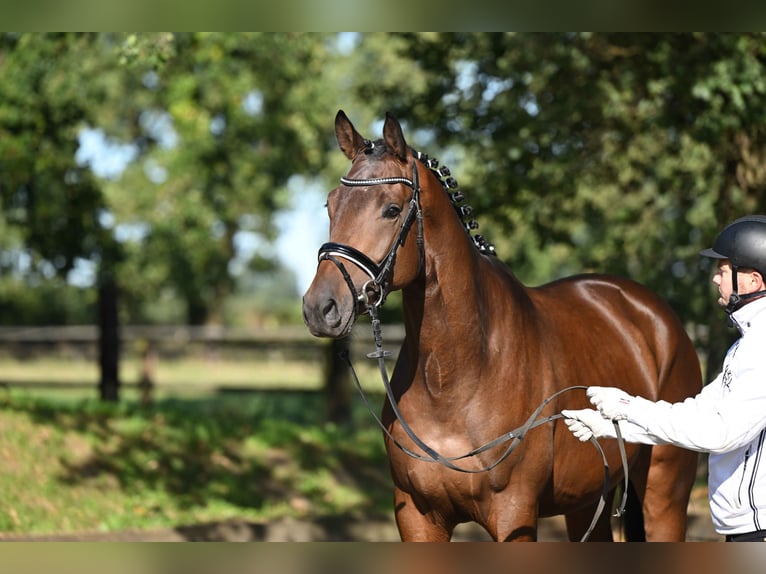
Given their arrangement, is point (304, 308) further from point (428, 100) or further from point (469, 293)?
point (428, 100)

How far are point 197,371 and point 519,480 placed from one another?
21964 mm

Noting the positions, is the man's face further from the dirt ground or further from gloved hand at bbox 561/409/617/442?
the dirt ground

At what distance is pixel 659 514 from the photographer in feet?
16.6

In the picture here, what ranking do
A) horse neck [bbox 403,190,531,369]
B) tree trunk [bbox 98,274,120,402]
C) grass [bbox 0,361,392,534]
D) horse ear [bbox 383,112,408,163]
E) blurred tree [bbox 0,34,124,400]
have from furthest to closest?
tree trunk [bbox 98,274,120,402], blurred tree [bbox 0,34,124,400], grass [bbox 0,361,392,534], horse neck [bbox 403,190,531,369], horse ear [bbox 383,112,408,163]

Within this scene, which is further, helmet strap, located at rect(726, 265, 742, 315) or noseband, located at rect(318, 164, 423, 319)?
noseband, located at rect(318, 164, 423, 319)

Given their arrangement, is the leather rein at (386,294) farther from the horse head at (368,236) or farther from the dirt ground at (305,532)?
the dirt ground at (305,532)

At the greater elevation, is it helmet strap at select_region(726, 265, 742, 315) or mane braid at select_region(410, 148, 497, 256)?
mane braid at select_region(410, 148, 497, 256)

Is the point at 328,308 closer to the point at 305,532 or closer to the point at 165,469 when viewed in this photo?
the point at 305,532

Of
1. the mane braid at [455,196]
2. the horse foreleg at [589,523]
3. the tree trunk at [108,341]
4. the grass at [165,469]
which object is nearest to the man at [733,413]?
the mane braid at [455,196]

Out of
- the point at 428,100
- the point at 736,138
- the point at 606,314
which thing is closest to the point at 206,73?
the point at 428,100

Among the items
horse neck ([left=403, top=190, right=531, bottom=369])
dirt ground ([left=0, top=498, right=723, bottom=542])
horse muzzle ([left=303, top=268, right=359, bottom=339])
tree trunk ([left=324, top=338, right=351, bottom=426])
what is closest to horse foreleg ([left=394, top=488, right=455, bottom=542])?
horse neck ([left=403, top=190, right=531, bottom=369])

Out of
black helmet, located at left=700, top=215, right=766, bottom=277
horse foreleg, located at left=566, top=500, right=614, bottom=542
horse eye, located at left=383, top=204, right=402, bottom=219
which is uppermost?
horse eye, located at left=383, top=204, right=402, bottom=219

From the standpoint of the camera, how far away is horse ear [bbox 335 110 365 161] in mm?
3857

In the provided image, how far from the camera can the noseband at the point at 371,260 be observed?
136 inches
